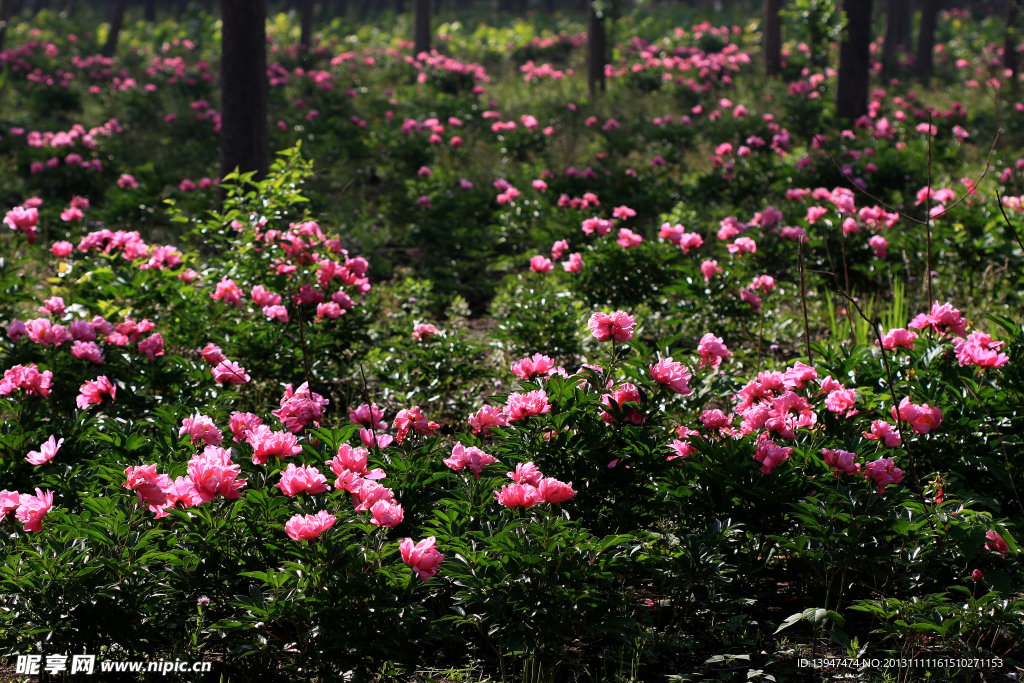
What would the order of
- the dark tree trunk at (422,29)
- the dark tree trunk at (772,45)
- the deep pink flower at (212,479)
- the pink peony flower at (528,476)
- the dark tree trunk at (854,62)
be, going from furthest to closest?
1. the dark tree trunk at (422,29)
2. the dark tree trunk at (772,45)
3. the dark tree trunk at (854,62)
4. the pink peony flower at (528,476)
5. the deep pink flower at (212,479)

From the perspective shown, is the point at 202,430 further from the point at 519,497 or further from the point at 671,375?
the point at 671,375

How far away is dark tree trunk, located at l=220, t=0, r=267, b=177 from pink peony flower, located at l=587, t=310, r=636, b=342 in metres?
5.22

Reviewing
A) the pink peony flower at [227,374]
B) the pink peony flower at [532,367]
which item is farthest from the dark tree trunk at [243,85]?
the pink peony flower at [532,367]

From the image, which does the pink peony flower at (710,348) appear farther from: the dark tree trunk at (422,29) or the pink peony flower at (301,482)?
the dark tree trunk at (422,29)

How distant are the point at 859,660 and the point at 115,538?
7.68 ft

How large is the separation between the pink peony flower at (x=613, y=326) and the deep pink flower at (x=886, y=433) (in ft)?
3.22

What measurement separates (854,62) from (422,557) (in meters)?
11.6

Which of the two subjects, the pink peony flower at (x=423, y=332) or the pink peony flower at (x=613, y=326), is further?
the pink peony flower at (x=423, y=332)

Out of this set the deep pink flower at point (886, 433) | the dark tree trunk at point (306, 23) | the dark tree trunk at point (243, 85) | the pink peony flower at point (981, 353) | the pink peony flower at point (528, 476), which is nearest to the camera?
the pink peony flower at point (528, 476)

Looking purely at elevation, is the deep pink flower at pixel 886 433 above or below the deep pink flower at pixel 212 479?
above

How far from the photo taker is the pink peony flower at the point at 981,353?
10.2 ft

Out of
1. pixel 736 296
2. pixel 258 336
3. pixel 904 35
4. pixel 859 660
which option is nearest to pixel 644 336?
pixel 736 296

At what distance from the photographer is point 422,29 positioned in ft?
54.1

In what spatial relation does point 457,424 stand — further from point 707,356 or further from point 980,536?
point 980,536
